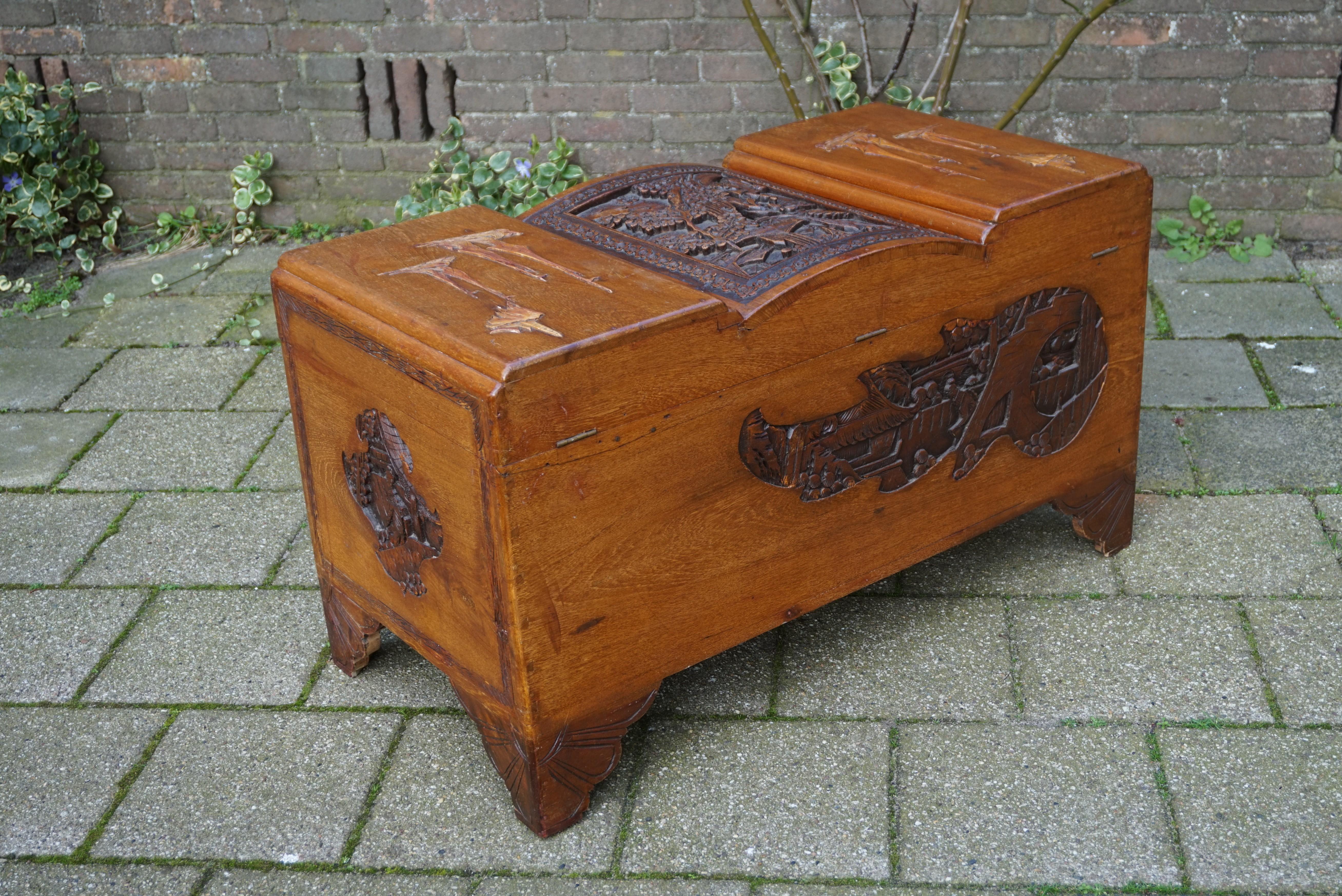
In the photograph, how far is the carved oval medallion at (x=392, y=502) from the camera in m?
1.95

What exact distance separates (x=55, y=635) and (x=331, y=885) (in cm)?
94

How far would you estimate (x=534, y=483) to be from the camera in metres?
1.76

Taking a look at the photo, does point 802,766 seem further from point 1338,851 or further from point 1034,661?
point 1338,851

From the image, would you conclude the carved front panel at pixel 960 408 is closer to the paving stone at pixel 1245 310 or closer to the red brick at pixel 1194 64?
the paving stone at pixel 1245 310

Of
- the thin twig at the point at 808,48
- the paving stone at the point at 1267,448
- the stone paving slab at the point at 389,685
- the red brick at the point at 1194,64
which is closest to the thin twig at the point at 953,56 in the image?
the thin twig at the point at 808,48

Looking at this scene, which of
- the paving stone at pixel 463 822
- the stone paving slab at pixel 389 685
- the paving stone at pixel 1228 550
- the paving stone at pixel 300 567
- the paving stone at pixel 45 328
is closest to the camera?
the paving stone at pixel 463 822

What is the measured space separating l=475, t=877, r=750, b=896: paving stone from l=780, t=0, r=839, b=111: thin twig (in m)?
2.56

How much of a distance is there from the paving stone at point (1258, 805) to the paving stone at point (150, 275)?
3127mm

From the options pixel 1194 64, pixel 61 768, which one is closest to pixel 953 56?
pixel 1194 64

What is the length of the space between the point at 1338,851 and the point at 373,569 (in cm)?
150

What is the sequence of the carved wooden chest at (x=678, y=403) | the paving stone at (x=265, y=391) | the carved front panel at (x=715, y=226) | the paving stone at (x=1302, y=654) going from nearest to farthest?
the carved wooden chest at (x=678, y=403)
the carved front panel at (x=715, y=226)
the paving stone at (x=1302, y=654)
the paving stone at (x=265, y=391)

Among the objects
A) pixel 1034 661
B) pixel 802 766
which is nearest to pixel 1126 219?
pixel 1034 661

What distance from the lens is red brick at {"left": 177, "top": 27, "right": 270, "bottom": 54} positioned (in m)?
4.07

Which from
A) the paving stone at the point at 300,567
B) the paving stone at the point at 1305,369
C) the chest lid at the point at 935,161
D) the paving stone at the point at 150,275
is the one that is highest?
the chest lid at the point at 935,161
